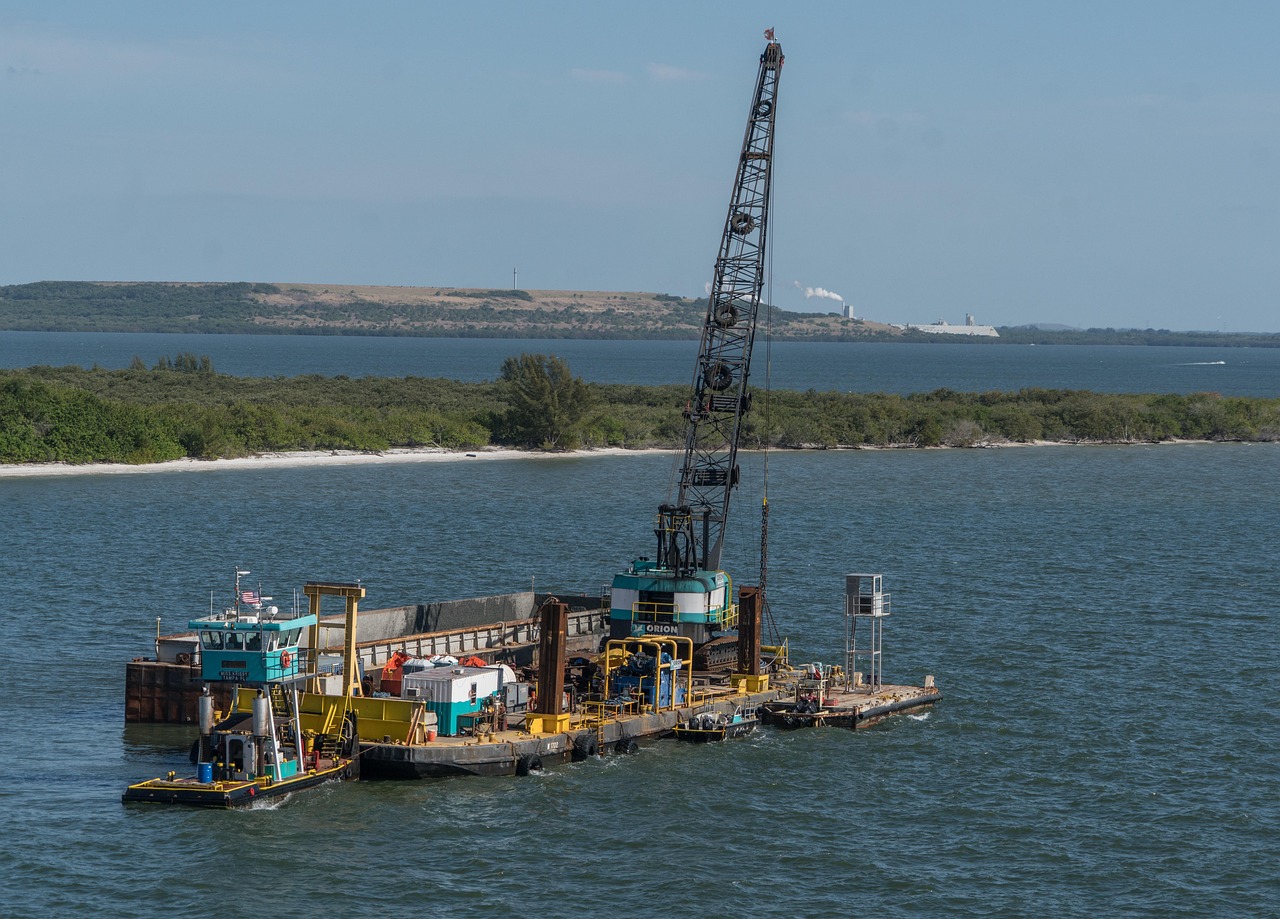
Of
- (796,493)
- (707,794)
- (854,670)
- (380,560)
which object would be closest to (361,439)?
(796,493)

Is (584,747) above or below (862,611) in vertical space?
below

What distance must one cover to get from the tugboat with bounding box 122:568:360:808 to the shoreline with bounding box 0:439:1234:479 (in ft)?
244

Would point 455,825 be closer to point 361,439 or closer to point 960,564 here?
point 960,564

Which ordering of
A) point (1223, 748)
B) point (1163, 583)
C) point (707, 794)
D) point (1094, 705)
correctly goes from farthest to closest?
point (1163, 583), point (1094, 705), point (1223, 748), point (707, 794)

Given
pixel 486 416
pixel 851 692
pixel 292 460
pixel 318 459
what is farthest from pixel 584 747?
pixel 486 416

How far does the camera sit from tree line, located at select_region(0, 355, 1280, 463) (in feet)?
398

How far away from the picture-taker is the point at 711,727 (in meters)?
48.2

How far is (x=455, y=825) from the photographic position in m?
40.3

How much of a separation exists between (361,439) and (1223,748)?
95142mm

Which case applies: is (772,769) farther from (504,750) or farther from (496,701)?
(496,701)

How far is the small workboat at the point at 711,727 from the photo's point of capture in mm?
48125

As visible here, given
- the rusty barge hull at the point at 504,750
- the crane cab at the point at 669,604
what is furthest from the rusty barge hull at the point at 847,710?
the crane cab at the point at 669,604

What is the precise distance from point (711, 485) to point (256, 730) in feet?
75.4

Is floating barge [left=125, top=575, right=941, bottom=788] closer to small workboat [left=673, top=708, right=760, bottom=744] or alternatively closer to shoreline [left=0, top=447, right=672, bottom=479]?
small workboat [left=673, top=708, right=760, bottom=744]
